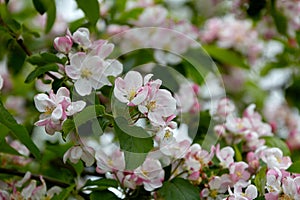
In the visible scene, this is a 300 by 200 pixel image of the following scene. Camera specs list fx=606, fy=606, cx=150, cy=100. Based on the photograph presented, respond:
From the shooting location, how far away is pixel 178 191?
3.73ft

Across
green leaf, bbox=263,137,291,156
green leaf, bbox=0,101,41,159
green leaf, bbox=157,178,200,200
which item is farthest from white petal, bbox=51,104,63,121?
green leaf, bbox=263,137,291,156

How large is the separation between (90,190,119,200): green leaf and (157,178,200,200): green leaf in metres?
0.09

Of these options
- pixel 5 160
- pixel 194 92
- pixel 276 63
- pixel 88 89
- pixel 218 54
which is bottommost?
pixel 276 63

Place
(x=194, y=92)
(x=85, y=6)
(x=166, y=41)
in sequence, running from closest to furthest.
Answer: (x=85, y=6), (x=194, y=92), (x=166, y=41)

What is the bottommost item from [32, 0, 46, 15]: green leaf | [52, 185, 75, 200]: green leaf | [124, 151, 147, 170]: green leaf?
[52, 185, 75, 200]: green leaf

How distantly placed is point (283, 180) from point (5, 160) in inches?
26.6

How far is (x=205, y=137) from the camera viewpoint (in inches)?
54.3

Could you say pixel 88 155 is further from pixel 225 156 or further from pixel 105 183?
pixel 225 156

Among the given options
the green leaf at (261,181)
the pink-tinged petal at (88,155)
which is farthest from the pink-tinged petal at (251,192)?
the pink-tinged petal at (88,155)

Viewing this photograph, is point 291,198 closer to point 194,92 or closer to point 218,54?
point 194,92

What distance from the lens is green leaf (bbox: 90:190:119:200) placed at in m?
1.13

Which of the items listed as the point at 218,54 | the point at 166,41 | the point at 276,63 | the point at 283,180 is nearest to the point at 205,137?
the point at 283,180

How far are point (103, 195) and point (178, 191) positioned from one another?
14 cm

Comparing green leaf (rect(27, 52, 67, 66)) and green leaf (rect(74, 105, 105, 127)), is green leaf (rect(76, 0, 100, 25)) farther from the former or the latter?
green leaf (rect(74, 105, 105, 127))
